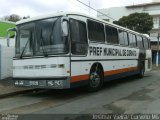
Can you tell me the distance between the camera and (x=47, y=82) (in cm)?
1047

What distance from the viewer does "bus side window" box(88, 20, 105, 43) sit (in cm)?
1205

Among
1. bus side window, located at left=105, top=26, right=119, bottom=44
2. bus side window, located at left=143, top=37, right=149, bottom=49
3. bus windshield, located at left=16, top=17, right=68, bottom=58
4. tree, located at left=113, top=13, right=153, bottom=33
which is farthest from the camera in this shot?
tree, located at left=113, top=13, right=153, bottom=33

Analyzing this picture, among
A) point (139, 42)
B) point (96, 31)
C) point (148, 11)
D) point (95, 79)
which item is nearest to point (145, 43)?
point (139, 42)

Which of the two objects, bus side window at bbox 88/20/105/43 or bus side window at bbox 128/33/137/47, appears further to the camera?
bus side window at bbox 128/33/137/47

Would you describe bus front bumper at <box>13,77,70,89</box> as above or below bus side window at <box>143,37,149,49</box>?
below

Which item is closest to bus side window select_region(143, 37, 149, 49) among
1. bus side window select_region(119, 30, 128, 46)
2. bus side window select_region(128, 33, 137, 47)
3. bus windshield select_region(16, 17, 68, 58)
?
bus side window select_region(128, 33, 137, 47)

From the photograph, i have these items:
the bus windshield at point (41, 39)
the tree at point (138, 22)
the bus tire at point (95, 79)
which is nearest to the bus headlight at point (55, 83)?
the bus windshield at point (41, 39)

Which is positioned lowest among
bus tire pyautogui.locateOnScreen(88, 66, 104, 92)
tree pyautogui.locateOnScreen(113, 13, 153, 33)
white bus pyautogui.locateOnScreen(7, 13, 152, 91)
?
bus tire pyautogui.locateOnScreen(88, 66, 104, 92)

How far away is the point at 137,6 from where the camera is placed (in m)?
51.9

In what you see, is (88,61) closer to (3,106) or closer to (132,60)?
(3,106)

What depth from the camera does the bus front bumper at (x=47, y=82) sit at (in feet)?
33.6

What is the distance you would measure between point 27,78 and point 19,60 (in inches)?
32.0

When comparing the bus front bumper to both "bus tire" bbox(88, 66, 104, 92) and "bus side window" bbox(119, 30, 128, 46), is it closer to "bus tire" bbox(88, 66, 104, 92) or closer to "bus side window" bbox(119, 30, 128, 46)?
"bus tire" bbox(88, 66, 104, 92)

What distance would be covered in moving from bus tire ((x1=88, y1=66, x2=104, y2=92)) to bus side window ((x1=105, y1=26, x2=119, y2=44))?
5.81 ft
